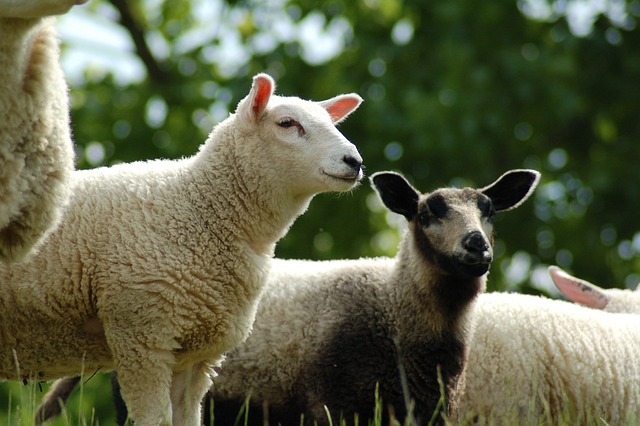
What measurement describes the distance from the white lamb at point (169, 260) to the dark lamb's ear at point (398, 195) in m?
1.09

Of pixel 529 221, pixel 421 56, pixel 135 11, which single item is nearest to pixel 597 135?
pixel 529 221

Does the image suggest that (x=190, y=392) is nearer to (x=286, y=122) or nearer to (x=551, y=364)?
(x=286, y=122)

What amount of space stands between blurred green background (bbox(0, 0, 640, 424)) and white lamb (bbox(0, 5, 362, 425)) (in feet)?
28.3

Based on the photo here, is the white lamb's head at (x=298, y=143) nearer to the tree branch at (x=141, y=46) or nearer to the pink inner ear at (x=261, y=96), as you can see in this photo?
the pink inner ear at (x=261, y=96)

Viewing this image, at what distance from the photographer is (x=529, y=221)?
1658cm

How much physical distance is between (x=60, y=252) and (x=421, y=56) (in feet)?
39.8

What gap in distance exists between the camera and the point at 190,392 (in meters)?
5.80

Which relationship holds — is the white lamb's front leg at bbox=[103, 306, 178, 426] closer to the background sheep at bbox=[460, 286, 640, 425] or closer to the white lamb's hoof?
the white lamb's hoof

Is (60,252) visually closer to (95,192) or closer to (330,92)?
(95,192)

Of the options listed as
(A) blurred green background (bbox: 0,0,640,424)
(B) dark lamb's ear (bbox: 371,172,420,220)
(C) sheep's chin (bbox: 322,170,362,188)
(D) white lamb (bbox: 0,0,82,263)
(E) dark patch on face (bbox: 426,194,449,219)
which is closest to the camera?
(D) white lamb (bbox: 0,0,82,263)

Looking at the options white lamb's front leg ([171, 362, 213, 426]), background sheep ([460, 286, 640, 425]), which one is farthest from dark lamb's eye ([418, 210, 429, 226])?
white lamb's front leg ([171, 362, 213, 426])

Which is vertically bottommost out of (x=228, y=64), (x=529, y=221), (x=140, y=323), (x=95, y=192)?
(x=529, y=221)

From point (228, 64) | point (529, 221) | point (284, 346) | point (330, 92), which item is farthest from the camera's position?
point (228, 64)

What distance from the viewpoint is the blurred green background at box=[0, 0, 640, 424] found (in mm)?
15344
